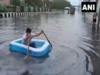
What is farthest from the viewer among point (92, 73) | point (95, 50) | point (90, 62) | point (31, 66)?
point (95, 50)

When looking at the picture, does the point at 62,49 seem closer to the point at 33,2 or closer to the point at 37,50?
the point at 37,50

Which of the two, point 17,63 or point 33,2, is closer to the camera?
point 17,63

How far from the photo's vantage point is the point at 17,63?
7613 millimetres

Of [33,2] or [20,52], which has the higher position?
[33,2]

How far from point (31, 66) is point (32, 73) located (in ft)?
2.37

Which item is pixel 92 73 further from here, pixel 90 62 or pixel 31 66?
pixel 31 66

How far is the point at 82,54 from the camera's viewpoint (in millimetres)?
9070

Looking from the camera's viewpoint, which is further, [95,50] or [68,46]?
[68,46]

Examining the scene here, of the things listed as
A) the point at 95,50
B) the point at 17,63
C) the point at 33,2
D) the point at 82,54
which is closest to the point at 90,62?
the point at 82,54

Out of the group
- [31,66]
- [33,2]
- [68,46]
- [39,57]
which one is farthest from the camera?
[33,2]

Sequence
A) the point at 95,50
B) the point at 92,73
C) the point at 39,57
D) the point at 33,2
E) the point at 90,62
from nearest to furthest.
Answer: the point at 92,73
the point at 90,62
the point at 39,57
the point at 95,50
the point at 33,2

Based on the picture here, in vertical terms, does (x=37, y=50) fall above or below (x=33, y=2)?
below

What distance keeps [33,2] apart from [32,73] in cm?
6753

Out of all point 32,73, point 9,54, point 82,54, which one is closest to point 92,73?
point 32,73
